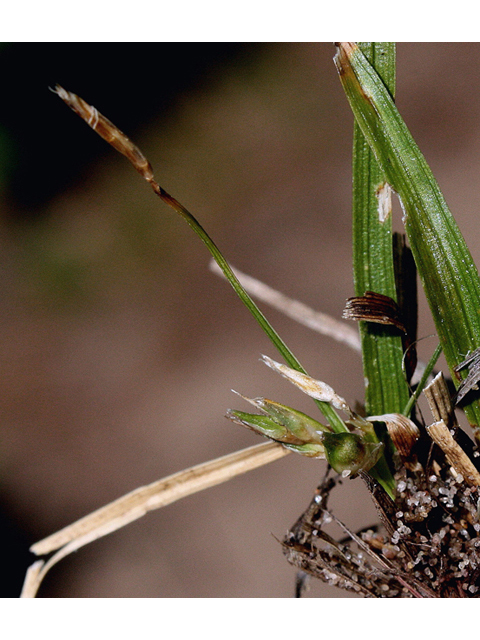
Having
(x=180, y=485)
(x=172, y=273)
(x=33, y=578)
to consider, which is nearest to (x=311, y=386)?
(x=180, y=485)

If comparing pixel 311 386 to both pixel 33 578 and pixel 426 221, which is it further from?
pixel 33 578

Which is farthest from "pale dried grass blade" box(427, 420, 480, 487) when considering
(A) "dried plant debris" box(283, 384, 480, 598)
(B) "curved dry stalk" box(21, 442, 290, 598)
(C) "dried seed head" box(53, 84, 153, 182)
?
(C) "dried seed head" box(53, 84, 153, 182)

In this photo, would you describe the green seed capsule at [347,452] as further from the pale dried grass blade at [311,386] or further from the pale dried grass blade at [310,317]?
the pale dried grass blade at [310,317]

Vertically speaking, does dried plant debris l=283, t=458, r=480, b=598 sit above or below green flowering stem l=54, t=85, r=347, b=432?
below

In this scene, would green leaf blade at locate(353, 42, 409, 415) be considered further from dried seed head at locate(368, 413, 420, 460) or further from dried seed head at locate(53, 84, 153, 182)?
dried seed head at locate(53, 84, 153, 182)

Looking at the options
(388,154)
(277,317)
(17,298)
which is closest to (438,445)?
(388,154)

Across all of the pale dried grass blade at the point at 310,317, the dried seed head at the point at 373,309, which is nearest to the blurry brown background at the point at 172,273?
the pale dried grass blade at the point at 310,317

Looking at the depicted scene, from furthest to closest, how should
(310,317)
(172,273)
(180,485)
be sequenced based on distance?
(172,273) → (310,317) → (180,485)

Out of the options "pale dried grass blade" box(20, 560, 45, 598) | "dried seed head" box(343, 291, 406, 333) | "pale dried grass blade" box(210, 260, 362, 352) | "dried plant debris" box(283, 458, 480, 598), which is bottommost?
"pale dried grass blade" box(20, 560, 45, 598)
